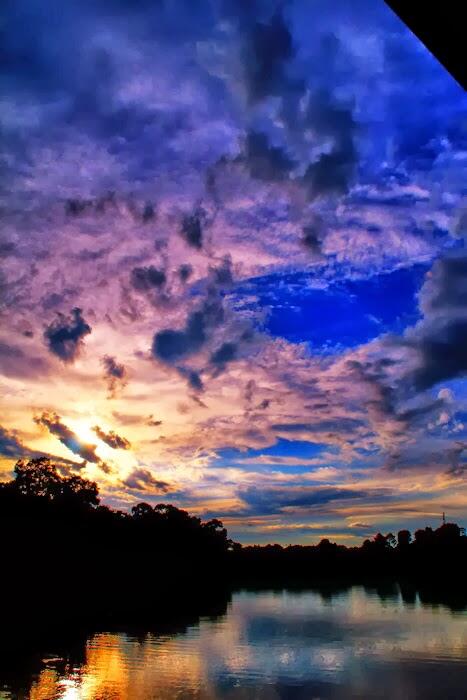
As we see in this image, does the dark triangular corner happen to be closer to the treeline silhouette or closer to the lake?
the lake

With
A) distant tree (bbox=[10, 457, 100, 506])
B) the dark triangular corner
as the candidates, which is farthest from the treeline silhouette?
the dark triangular corner

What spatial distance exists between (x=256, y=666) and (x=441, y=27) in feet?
86.9

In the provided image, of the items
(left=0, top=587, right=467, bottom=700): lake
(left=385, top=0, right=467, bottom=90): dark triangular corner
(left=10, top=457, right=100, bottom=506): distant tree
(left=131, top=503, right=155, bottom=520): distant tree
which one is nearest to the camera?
(left=385, top=0, right=467, bottom=90): dark triangular corner

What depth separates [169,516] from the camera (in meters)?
124

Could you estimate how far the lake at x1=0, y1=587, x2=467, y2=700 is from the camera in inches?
711

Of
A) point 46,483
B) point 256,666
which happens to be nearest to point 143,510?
point 46,483

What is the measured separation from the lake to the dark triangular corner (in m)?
19.4

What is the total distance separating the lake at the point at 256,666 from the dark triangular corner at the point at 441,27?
19438 millimetres

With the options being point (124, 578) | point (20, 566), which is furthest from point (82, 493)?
point (20, 566)

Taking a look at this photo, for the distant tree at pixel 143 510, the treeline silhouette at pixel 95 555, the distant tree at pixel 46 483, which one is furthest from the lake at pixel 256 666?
the distant tree at pixel 143 510

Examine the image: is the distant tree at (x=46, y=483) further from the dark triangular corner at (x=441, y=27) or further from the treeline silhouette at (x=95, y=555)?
the dark triangular corner at (x=441, y=27)

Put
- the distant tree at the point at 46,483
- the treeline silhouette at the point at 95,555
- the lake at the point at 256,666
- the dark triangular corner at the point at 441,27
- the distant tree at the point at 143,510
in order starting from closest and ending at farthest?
the dark triangular corner at the point at 441,27, the lake at the point at 256,666, the treeline silhouette at the point at 95,555, the distant tree at the point at 46,483, the distant tree at the point at 143,510

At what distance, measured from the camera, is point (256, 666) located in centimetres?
2341

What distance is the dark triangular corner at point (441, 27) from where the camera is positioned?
1.61 m
